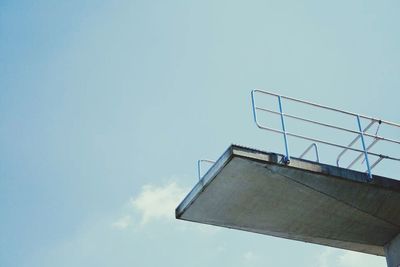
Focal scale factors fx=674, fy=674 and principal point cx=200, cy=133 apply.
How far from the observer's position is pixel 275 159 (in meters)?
10.6

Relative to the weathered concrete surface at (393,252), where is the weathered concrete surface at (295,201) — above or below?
above

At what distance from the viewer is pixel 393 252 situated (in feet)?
40.6

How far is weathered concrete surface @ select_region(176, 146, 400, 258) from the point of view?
10.7m

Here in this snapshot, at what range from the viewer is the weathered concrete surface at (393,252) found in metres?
12.2

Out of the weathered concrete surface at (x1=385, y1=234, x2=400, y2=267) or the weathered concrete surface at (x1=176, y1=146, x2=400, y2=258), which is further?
the weathered concrete surface at (x1=385, y1=234, x2=400, y2=267)

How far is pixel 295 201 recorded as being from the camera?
11.4 metres

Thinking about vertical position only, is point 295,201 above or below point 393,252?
above

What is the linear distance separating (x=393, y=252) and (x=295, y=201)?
2386 mm

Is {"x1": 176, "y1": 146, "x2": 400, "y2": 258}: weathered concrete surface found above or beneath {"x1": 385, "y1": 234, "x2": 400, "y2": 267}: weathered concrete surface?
above

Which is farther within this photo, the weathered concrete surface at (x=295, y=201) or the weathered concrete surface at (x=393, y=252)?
the weathered concrete surface at (x=393, y=252)

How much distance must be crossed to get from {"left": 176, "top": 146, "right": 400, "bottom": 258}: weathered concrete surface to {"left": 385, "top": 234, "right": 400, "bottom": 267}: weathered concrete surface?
5 cm

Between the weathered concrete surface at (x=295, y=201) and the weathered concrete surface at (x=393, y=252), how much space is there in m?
0.05

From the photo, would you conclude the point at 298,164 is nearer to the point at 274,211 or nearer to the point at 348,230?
the point at 274,211

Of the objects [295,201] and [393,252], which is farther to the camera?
[393,252]
